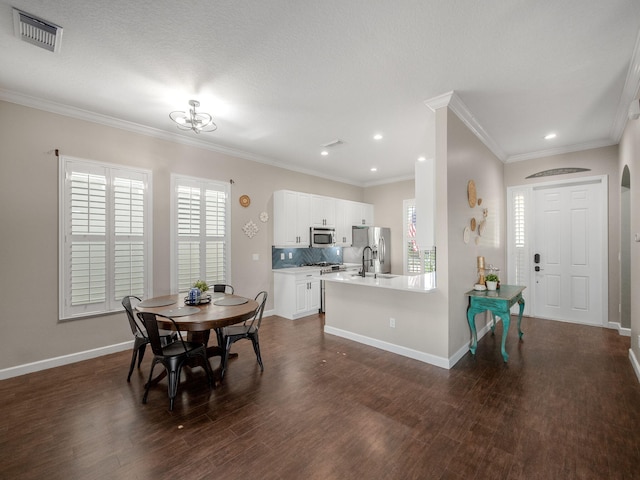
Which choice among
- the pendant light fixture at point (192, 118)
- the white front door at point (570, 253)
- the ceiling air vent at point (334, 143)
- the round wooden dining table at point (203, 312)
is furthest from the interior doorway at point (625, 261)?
the pendant light fixture at point (192, 118)

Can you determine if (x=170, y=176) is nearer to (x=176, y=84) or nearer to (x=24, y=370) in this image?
(x=176, y=84)

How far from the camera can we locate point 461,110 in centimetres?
332

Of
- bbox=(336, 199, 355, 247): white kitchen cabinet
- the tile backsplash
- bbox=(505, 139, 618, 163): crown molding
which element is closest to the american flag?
bbox=(336, 199, 355, 247): white kitchen cabinet

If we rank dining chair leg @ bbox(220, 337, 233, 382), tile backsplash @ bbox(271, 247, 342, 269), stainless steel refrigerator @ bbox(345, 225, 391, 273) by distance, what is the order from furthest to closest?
1. stainless steel refrigerator @ bbox(345, 225, 391, 273)
2. tile backsplash @ bbox(271, 247, 342, 269)
3. dining chair leg @ bbox(220, 337, 233, 382)

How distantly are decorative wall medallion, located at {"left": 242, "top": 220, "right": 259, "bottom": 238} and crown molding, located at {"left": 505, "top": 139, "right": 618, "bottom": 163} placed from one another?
4808 millimetres

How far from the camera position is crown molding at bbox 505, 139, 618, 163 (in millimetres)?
4375

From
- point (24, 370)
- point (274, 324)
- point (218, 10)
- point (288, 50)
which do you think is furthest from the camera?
point (274, 324)

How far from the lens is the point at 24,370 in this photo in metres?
3.04

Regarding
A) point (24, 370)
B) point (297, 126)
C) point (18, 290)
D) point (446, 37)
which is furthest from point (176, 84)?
point (24, 370)

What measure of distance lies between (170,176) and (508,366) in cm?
499

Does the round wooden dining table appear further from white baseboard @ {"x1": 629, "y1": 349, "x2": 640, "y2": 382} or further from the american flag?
the american flag

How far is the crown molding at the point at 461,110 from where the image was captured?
306cm

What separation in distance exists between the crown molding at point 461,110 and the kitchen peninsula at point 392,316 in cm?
204

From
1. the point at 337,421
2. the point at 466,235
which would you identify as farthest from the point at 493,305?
the point at 337,421
